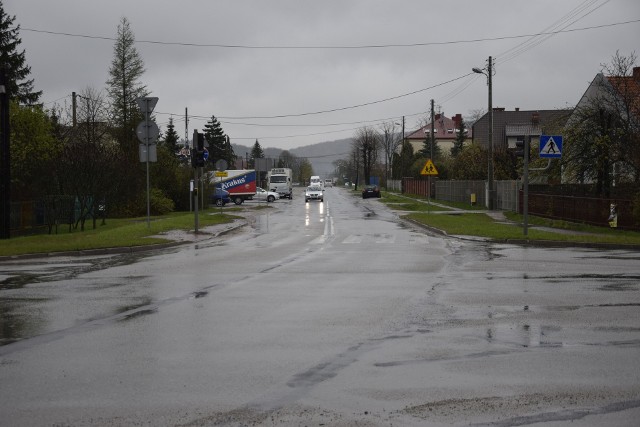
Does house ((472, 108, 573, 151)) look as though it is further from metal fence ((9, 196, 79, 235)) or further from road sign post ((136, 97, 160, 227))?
road sign post ((136, 97, 160, 227))

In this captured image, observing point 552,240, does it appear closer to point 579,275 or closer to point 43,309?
point 579,275

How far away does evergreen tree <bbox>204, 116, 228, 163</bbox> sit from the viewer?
13812 centimetres


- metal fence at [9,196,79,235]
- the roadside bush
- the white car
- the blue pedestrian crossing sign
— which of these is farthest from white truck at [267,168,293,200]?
the blue pedestrian crossing sign

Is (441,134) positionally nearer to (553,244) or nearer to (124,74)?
(124,74)

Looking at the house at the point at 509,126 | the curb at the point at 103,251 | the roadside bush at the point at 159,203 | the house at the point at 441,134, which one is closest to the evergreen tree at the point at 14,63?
the roadside bush at the point at 159,203

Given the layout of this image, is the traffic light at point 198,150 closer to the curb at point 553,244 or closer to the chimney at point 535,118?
Result: the curb at point 553,244

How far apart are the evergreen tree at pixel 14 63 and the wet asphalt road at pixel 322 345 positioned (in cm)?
4198

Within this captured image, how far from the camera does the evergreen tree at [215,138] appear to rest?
5438 inches

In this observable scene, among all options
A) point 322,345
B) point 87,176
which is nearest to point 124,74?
point 87,176

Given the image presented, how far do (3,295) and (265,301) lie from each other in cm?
473

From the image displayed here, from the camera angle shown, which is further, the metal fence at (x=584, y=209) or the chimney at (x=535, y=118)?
the chimney at (x=535, y=118)

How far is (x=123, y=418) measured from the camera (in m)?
5.78

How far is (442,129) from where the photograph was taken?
155125mm

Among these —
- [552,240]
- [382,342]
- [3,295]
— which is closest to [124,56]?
[552,240]
